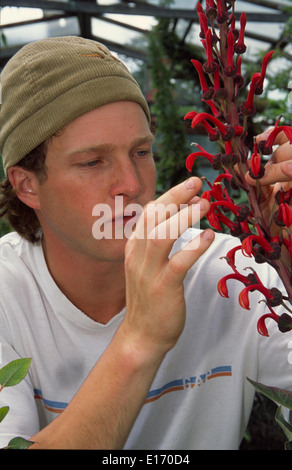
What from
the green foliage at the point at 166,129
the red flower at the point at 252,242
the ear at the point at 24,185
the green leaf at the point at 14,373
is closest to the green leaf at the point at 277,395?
the red flower at the point at 252,242

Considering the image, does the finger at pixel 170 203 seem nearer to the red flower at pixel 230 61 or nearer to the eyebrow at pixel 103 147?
the red flower at pixel 230 61

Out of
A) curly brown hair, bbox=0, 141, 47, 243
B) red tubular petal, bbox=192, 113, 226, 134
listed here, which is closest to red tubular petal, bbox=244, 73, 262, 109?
red tubular petal, bbox=192, 113, 226, 134

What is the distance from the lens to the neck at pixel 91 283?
1.15 metres

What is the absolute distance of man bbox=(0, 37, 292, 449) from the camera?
69cm

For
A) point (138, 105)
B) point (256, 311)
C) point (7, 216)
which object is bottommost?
point (256, 311)

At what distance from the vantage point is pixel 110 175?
925 millimetres

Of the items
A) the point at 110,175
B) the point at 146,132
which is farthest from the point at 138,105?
the point at 110,175

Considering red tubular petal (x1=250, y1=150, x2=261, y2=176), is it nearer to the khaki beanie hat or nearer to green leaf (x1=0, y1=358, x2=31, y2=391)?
green leaf (x1=0, y1=358, x2=31, y2=391)

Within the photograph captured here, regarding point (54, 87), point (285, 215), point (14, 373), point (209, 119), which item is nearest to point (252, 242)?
point (285, 215)

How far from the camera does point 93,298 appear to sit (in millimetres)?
1184

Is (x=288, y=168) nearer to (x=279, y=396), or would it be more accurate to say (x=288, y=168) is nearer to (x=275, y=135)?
(x=275, y=135)
